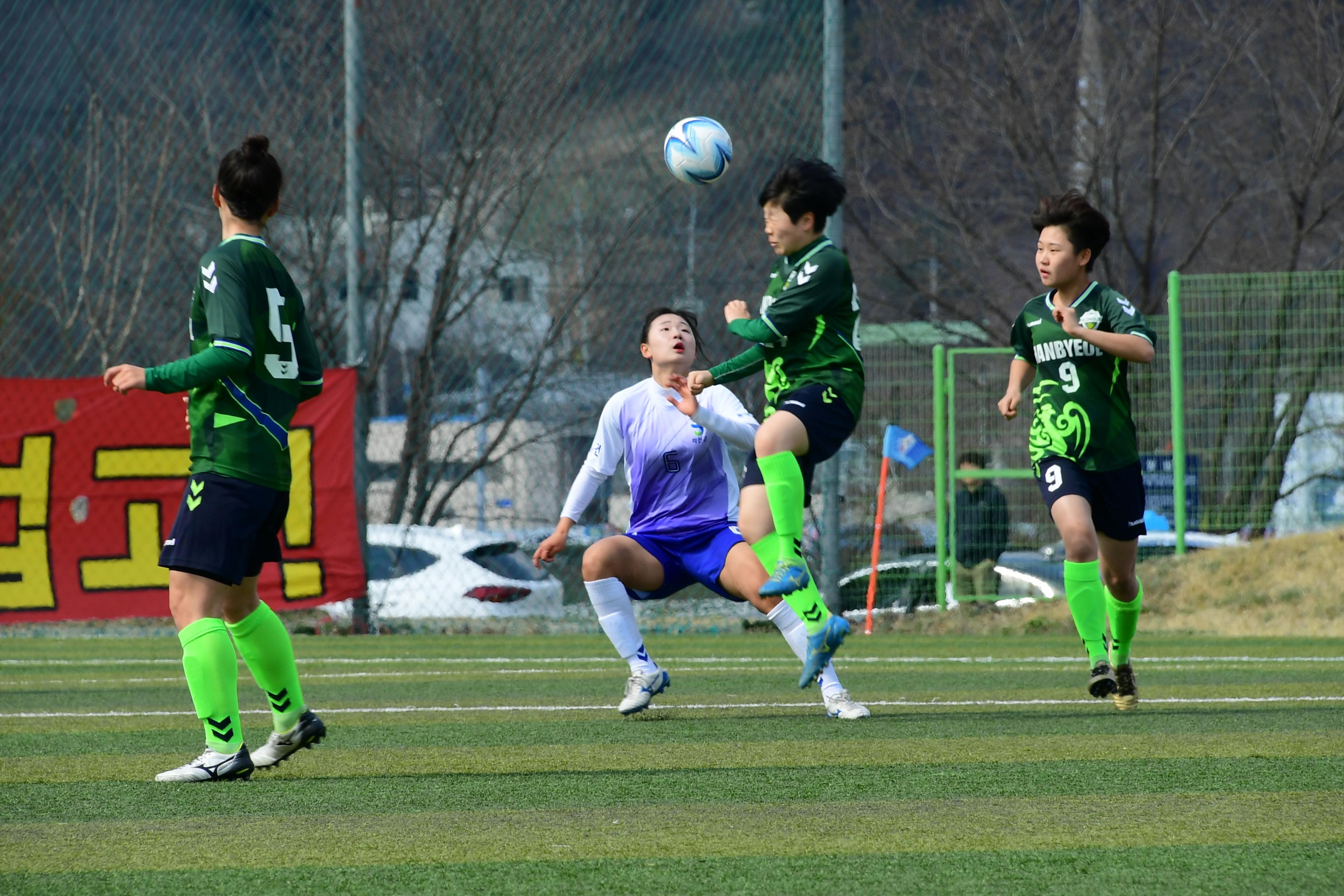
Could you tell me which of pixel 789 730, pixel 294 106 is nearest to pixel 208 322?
pixel 789 730

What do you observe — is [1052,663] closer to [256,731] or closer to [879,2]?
[256,731]

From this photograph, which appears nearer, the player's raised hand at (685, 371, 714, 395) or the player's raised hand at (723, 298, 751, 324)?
the player's raised hand at (685, 371, 714, 395)

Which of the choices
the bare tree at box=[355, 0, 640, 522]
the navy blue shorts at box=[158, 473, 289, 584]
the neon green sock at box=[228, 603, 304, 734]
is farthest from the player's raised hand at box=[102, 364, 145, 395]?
the bare tree at box=[355, 0, 640, 522]

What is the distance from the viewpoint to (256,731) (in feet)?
19.4

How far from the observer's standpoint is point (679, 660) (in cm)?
969

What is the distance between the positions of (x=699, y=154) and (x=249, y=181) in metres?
2.80

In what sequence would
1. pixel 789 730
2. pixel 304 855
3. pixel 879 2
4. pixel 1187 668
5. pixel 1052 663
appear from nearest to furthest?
pixel 304 855 → pixel 789 730 → pixel 1187 668 → pixel 1052 663 → pixel 879 2

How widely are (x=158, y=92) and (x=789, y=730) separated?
33.6ft

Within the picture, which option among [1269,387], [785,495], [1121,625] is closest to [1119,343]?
[1121,625]

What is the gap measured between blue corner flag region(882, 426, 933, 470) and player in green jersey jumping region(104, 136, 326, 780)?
9212mm

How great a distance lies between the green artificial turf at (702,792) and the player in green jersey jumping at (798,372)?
610 millimetres

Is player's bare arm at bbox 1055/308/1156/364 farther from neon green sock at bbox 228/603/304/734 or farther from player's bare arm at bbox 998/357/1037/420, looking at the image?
neon green sock at bbox 228/603/304/734

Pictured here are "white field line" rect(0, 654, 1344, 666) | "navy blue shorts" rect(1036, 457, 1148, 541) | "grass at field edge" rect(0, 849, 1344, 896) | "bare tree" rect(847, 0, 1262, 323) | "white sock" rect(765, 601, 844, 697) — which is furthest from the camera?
"bare tree" rect(847, 0, 1262, 323)

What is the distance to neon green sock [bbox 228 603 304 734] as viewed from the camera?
491 centimetres
